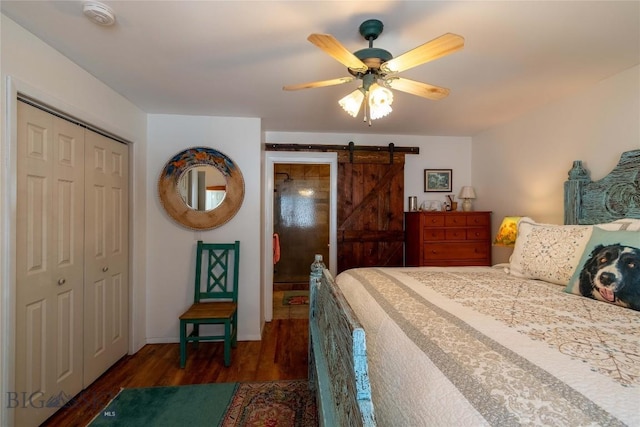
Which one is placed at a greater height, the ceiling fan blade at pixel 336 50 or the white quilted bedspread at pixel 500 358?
the ceiling fan blade at pixel 336 50

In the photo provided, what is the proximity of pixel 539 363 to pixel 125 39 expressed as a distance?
7.93 ft

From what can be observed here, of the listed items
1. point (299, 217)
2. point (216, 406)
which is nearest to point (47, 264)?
point (216, 406)

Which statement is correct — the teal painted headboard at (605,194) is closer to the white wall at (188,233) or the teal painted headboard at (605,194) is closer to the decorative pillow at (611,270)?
the decorative pillow at (611,270)

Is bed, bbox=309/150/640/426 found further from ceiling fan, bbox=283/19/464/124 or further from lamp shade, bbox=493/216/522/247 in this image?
ceiling fan, bbox=283/19/464/124

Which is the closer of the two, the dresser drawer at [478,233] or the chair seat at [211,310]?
the chair seat at [211,310]

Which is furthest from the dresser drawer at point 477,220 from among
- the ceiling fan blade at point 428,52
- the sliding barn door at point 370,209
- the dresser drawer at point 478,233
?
the ceiling fan blade at point 428,52

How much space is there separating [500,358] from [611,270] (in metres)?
1.03

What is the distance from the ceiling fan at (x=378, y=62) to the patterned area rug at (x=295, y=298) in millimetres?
3271

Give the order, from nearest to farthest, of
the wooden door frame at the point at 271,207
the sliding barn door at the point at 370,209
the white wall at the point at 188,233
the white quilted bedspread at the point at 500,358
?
the white quilted bedspread at the point at 500,358, the white wall at the point at 188,233, the wooden door frame at the point at 271,207, the sliding barn door at the point at 370,209

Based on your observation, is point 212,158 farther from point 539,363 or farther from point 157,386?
point 539,363

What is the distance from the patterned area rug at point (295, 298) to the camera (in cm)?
417

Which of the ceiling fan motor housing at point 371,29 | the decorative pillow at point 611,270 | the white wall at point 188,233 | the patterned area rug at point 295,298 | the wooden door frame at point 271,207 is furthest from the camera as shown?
the patterned area rug at point 295,298

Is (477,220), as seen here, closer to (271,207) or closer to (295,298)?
(271,207)

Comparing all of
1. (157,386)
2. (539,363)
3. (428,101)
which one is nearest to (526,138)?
(428,101)
